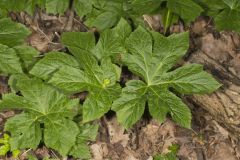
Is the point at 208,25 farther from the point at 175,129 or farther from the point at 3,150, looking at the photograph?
the point at 3,150

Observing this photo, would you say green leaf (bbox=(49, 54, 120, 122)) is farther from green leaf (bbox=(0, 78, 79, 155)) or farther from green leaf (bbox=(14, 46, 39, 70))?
green leaf (bbox=(14, 46, 39, 70))

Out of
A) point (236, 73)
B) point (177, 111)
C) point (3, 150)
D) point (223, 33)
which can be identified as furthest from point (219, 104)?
point (3, 150)

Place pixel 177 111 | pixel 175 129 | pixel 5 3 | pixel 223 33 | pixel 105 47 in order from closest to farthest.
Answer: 1. pixel 177 111
2. pixel 105 47
3. pixel 5 3
4. pixel 175 129
5. pixel 223 33

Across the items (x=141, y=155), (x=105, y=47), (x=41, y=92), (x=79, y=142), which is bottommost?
(x=141, y=155)

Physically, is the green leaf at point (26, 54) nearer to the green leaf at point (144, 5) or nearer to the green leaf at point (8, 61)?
the green leaf at point (8, 61)

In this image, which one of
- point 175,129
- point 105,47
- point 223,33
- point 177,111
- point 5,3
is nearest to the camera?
point 177,111

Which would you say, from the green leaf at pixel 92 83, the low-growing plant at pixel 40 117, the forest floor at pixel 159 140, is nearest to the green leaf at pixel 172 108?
the green leaf at pixel 92 83
